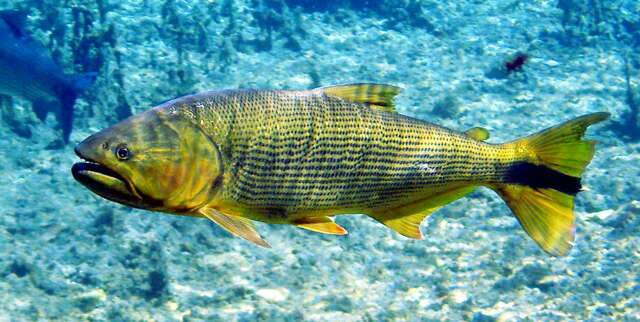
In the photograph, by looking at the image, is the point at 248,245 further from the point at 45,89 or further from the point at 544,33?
the point at 544,33

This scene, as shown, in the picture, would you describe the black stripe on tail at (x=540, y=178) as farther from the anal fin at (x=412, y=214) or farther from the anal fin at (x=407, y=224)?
the anal fin at (x=407, y=224)

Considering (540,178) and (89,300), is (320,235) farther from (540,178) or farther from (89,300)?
(540,178)

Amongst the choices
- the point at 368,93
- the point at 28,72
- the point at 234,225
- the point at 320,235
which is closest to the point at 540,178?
the point at 368,93

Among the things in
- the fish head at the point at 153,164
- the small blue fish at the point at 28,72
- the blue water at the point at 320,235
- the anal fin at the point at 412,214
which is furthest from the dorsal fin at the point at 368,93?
the small blue fish at the point at 28,72

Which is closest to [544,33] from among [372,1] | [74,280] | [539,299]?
[372,1]

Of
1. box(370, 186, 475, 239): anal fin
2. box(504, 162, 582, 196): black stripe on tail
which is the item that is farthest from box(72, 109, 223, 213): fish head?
box(504, 162, 582, 196): black stripe on tail

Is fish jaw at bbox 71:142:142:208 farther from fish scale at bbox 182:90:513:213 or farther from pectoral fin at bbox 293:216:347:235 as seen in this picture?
pectoral fin at bbox 293:216:347:235
